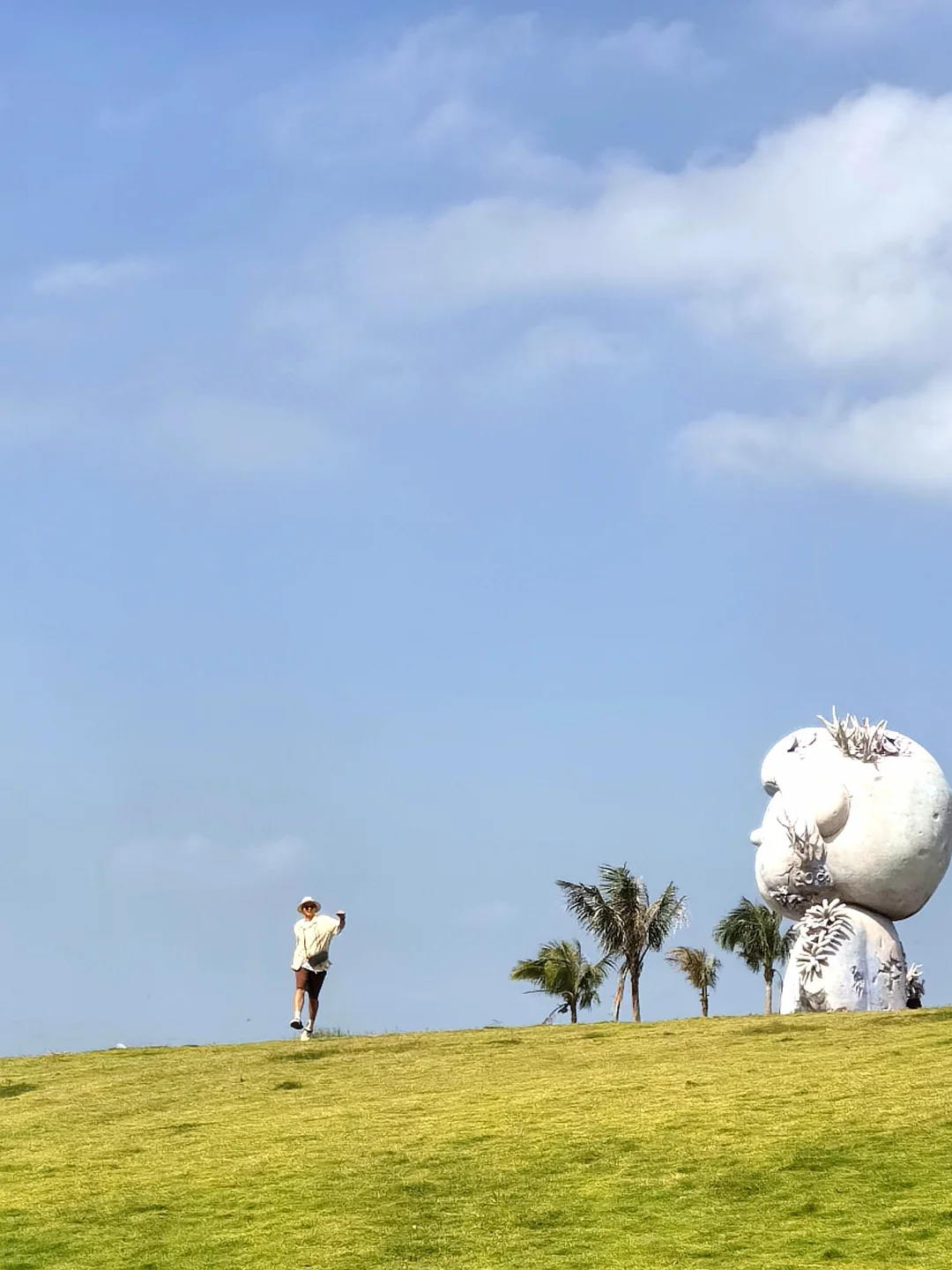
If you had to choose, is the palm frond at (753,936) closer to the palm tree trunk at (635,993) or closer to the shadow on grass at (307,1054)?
the palm tree trunk at (635,993)

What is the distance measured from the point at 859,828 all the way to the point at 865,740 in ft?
4.73

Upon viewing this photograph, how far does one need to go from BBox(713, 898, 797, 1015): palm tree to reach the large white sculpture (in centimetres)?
1803

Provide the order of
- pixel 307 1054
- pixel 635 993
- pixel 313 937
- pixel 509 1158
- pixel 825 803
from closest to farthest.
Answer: pixel 509 1158, pixel 307 1054, pixel 313 937, pixel 825 803, pixel 635 993

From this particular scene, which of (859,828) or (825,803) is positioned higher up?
(825,803)

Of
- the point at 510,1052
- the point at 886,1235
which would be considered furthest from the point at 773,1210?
the point at 510,1052

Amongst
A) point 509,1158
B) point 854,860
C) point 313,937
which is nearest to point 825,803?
point 854,860

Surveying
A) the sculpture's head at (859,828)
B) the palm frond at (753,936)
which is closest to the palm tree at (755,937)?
the palm frond at (753,936)

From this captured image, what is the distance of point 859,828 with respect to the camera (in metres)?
24.5

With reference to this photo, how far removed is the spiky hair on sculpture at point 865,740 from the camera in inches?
991

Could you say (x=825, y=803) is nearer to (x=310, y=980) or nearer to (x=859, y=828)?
(x=859, y=828)

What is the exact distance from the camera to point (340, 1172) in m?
14.3

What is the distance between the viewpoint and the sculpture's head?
965 inches

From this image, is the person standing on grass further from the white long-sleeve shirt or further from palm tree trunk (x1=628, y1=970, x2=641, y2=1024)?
palm tree trunk (x1=628, y1=970, x2=641, y2=1024)

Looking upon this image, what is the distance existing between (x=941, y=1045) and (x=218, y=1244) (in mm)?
8738
